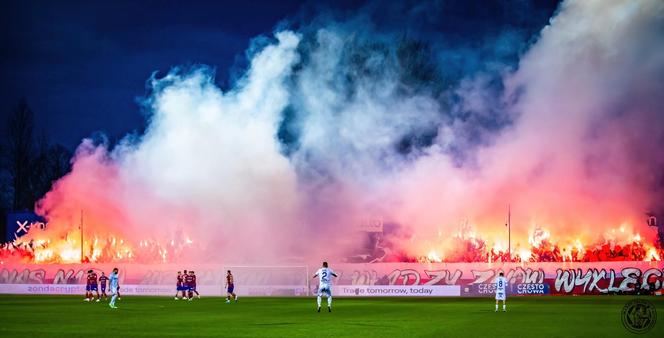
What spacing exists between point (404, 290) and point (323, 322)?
26492 mm

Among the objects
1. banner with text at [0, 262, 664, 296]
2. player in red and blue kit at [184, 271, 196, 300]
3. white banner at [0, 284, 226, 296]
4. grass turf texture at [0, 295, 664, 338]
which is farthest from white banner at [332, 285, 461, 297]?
grass turf texture at [0, 295, 664, 338]

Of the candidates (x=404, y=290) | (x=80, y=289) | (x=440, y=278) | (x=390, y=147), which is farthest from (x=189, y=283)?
(x=390, y=147)

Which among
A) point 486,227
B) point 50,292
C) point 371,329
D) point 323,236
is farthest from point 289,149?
point 371,329

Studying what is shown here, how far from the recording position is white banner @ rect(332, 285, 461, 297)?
180 ft

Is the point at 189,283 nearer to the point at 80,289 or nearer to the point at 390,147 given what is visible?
the point at 80,289

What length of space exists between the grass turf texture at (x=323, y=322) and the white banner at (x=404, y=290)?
15.0 m

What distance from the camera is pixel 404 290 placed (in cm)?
5525

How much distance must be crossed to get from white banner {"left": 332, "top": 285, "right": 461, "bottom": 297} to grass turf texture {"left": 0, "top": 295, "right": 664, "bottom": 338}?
15.0 meters

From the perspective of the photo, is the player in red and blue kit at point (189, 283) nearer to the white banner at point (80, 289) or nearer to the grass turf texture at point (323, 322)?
the white banner at point (80, 289)

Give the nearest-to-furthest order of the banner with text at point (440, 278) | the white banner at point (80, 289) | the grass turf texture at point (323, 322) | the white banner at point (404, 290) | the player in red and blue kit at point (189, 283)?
the grass turf texture at point (323, 322)
the player in red and blue kit at point (189, 283)
the banner with text at point (440, 278)
the white banner at point (404, 290)
the white banner at point (80, 289)

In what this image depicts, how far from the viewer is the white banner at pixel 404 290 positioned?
180 ft

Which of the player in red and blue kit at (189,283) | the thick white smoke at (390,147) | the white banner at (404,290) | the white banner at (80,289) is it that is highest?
the thick white smoke at (390,147)

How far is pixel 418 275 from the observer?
5578cm

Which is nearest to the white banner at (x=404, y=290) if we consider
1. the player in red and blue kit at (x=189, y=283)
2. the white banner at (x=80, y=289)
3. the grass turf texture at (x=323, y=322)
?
the white banner at (x=80, y=289)
